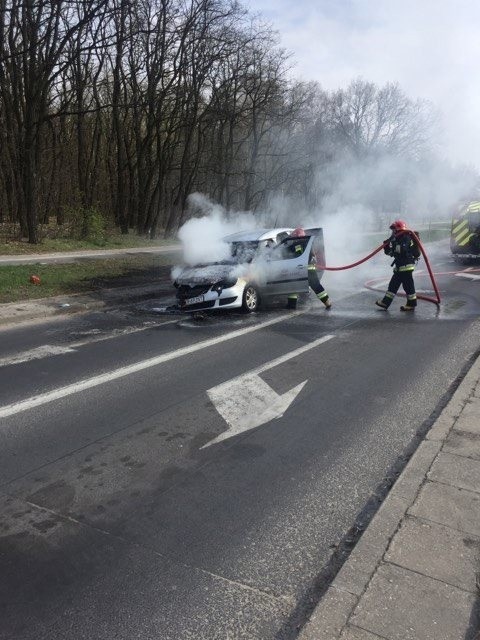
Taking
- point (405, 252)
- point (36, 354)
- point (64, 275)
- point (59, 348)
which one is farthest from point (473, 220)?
point (36, 354)

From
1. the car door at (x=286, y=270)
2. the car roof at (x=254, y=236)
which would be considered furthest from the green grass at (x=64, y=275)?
the car door at (x=286, y=270)

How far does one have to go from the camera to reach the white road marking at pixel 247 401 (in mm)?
4992

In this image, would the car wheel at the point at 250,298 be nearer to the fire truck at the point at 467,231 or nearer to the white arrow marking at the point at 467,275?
the white arrow marking at the point at 467,275

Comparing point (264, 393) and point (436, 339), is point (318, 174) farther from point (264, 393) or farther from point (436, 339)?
point (264, 393)

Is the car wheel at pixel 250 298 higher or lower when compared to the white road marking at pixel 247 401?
higher

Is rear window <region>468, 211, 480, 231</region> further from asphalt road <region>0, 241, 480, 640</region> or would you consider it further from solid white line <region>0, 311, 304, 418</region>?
solid white line <region>0, 311, 304, 418</region>

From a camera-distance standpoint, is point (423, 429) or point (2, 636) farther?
point (423, 429)

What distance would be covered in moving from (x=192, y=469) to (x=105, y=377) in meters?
2.63

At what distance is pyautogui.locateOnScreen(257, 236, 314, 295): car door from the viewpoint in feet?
35.9

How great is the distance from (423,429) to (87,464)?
3.01 meters

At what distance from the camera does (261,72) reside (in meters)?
33.3

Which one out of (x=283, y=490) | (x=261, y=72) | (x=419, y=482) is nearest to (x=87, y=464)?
(x=283, y=490)

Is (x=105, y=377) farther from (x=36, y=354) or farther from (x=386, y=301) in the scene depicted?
(x=386, y=301)

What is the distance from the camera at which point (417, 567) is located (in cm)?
279
